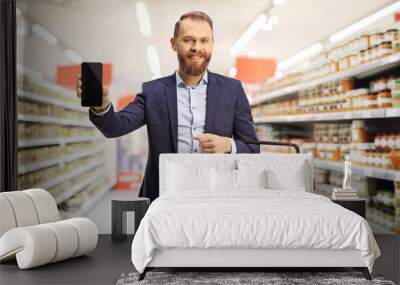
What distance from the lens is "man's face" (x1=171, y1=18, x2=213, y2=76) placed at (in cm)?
662

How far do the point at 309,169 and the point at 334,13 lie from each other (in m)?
1.71

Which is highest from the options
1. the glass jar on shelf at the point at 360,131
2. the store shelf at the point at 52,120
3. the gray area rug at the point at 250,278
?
the store shelf at the point at 52,120

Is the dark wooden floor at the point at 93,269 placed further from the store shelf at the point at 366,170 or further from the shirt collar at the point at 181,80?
the shirt collar at the point at 181,80

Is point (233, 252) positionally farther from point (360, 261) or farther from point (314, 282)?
point (360, 261)

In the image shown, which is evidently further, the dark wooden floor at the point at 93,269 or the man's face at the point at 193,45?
the man's face at the point at 193,45

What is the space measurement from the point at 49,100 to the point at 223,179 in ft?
7.44

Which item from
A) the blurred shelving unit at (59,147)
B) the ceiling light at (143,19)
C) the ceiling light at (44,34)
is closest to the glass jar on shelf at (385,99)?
the ceiling light at (143,19)

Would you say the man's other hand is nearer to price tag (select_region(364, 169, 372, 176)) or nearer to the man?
the man

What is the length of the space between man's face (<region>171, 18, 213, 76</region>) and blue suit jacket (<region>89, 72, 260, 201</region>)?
0.52 feet

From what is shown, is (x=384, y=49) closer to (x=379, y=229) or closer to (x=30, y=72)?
(x=379, y=229)

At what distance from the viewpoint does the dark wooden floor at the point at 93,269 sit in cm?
445

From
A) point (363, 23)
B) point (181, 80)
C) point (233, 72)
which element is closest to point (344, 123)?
point (363, 23)

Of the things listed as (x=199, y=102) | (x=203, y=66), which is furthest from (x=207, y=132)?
(x=203, y=66)

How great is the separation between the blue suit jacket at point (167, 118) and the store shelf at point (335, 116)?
0.52 m
